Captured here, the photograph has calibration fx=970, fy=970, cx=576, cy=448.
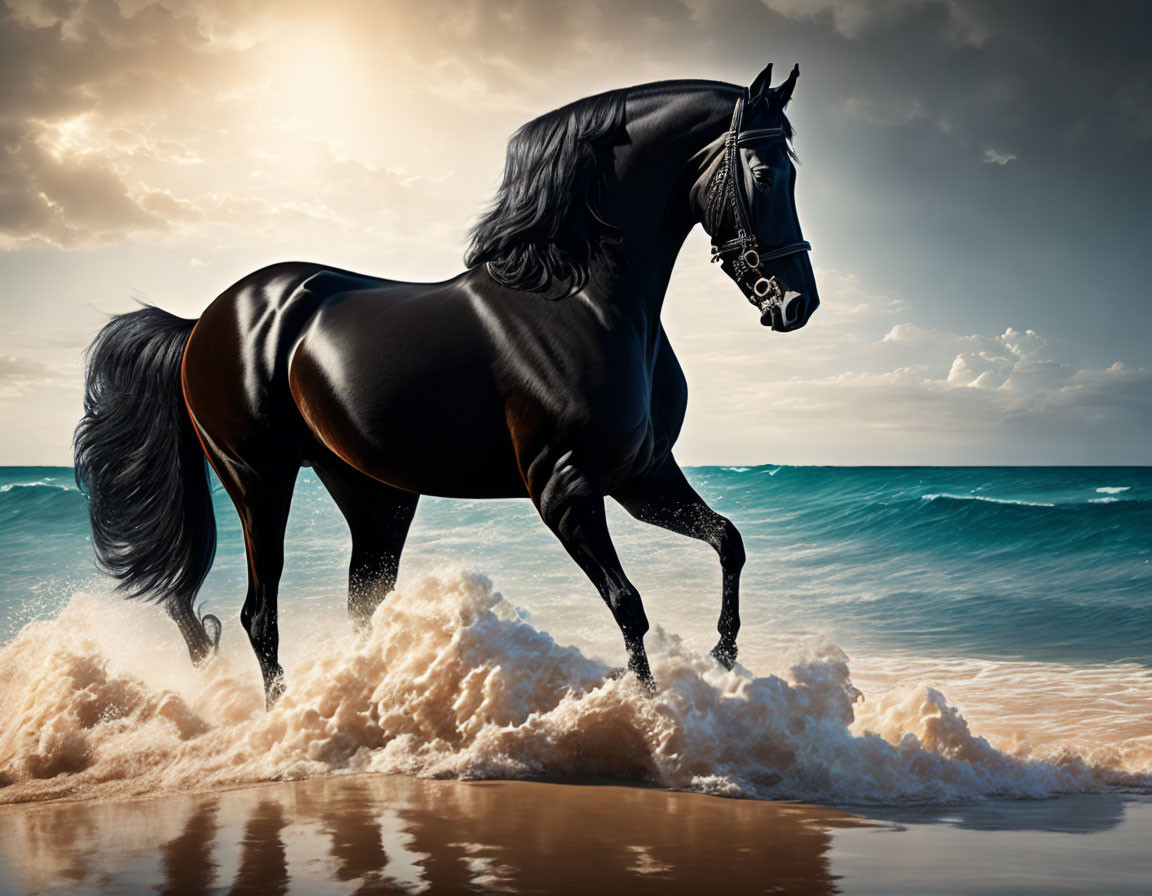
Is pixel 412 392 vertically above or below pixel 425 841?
above

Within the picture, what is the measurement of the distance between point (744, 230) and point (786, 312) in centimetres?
30

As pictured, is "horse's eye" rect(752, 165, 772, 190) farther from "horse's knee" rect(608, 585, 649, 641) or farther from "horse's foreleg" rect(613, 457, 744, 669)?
"horse's knee" rect(608, 585, 649, 641)

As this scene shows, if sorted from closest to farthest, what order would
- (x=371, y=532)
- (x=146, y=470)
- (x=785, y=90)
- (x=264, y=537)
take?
(x=785, y=90) → (x=264, y=537) → (x=371, y=532) → (x=146, y=470)

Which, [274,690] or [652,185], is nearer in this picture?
[652,185]

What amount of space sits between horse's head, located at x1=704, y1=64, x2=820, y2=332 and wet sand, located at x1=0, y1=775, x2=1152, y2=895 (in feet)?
5.05

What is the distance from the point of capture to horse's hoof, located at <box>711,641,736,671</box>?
3379 millimetres

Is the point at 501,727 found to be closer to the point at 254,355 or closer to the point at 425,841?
the point at 425,841

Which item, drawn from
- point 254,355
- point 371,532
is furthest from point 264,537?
point 254,355

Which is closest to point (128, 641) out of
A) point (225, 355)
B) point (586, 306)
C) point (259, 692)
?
point (259, 692)

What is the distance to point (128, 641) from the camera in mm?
4566

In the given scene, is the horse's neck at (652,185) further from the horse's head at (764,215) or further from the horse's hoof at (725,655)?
the horse's hoof at (725,655)

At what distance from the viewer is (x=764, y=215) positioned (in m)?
3.15

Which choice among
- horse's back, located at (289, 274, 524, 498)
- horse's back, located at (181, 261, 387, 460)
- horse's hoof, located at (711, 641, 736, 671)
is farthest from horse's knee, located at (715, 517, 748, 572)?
horse's back, located at (181, 261, 387, 460)

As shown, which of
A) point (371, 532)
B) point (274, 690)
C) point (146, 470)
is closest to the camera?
point (274, 690)
